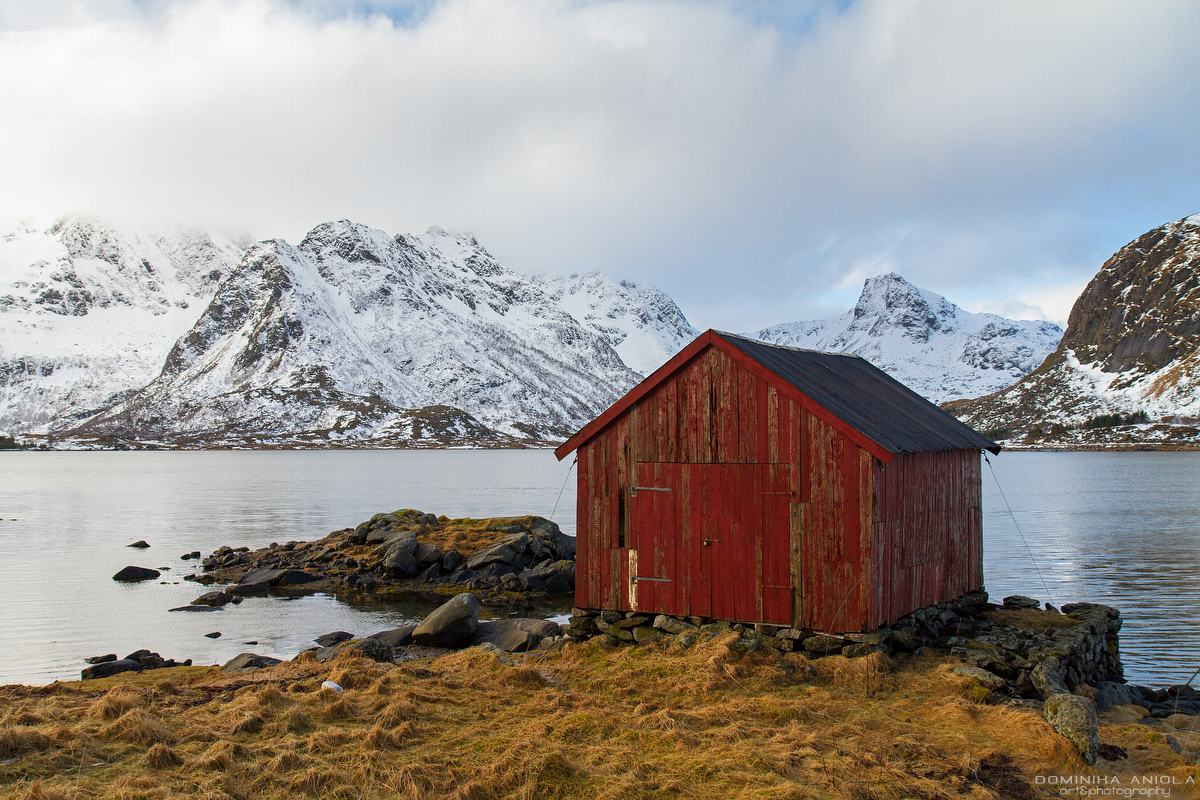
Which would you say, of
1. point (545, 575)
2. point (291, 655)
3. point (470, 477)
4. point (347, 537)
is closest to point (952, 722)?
point (291, 655)

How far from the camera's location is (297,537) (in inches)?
1914

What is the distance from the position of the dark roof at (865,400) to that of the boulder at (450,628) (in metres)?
9.70

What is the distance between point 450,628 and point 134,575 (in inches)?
869

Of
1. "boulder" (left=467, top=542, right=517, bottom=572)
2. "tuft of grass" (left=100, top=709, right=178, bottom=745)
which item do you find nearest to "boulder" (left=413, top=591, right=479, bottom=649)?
"tuft of grass" (left=100, top=709, right=178, bottom=745)

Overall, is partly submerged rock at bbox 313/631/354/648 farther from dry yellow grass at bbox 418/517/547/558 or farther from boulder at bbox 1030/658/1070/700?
boulder at bbox 1030/658/1070/700

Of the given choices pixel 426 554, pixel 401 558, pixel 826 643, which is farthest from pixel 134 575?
pixel 826 643

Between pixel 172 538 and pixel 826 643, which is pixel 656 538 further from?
pixel 172 538

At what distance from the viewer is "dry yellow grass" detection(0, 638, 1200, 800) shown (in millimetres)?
9664

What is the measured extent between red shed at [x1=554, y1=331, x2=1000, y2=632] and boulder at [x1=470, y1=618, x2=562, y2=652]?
114 inches

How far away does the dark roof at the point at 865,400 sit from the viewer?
1563 cm

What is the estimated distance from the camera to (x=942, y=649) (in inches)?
628

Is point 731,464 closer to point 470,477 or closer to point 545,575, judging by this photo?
point 545,575

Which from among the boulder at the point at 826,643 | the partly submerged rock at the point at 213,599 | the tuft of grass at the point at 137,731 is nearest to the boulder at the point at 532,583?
the partly submerged rock at the point at 213,599

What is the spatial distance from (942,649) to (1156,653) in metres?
10.6
